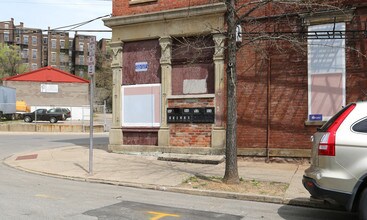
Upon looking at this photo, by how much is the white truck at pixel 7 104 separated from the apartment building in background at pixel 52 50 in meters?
60.2

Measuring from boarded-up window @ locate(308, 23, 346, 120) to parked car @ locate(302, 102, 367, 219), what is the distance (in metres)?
5.91

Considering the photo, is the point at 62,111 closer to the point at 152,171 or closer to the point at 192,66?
the point at 192,66

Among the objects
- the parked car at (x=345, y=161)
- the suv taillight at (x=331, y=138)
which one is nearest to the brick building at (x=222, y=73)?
the suv taillight at (x=331, y=138)

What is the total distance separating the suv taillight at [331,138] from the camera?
17.7ft

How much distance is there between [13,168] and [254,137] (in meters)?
7.51

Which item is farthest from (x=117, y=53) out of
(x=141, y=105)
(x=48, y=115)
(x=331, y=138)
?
(x=48, y=115)

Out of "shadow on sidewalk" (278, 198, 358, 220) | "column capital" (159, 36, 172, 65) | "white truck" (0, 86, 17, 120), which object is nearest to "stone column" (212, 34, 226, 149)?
"column capital" (159, 36, 172, 65)

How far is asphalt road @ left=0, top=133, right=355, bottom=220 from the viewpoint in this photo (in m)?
6.42

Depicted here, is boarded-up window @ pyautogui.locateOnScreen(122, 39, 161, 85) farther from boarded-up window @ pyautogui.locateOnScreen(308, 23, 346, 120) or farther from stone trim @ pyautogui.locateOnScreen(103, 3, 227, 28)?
boarded-up window @ pyautogui.locateOnScreen(308, 23, 346, 120)

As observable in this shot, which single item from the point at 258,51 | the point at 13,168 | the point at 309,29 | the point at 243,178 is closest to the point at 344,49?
the point at 309,29

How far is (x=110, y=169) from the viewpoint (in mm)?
11062

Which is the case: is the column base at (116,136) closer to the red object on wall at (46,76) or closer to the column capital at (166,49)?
the column capital at (166,49)

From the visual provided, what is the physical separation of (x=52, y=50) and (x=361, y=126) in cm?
10339

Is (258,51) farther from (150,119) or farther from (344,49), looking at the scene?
(150,119)
